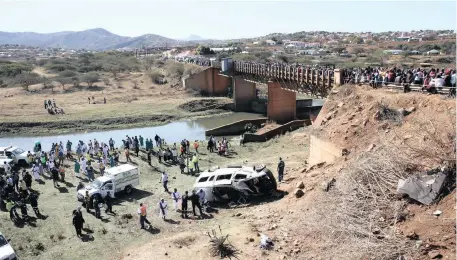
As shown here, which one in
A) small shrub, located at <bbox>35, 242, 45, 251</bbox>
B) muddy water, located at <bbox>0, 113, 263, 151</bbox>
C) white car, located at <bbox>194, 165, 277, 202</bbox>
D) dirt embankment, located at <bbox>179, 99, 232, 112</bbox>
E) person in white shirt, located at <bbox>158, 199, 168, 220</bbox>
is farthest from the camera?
dirt embankment, located at <bbox>179, 99, 232, 112</bbox>

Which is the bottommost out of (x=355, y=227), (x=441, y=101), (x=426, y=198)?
(x=355, y=227)

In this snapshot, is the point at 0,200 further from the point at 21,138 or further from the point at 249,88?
the point at 249,88

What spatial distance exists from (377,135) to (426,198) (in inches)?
232

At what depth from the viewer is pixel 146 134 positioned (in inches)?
1631

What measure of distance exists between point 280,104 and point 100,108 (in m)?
22.3

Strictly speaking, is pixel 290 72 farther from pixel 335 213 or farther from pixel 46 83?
pixel 46 83

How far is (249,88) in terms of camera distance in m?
52.2

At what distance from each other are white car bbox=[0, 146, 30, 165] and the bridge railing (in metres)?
19.8

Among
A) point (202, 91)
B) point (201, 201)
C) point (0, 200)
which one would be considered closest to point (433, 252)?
point (201, 201)

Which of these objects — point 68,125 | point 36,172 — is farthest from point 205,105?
point 36,172

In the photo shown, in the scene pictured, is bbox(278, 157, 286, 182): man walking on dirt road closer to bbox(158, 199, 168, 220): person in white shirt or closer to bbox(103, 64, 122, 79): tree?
bbox(158, 199, 168, 220): person in white shirt

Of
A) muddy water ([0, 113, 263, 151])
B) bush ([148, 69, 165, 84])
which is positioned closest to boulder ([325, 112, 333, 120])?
muddy water ([0, 113, 263, 151])

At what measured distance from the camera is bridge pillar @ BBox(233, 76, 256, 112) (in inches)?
2031

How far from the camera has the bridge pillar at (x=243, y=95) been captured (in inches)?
2031
